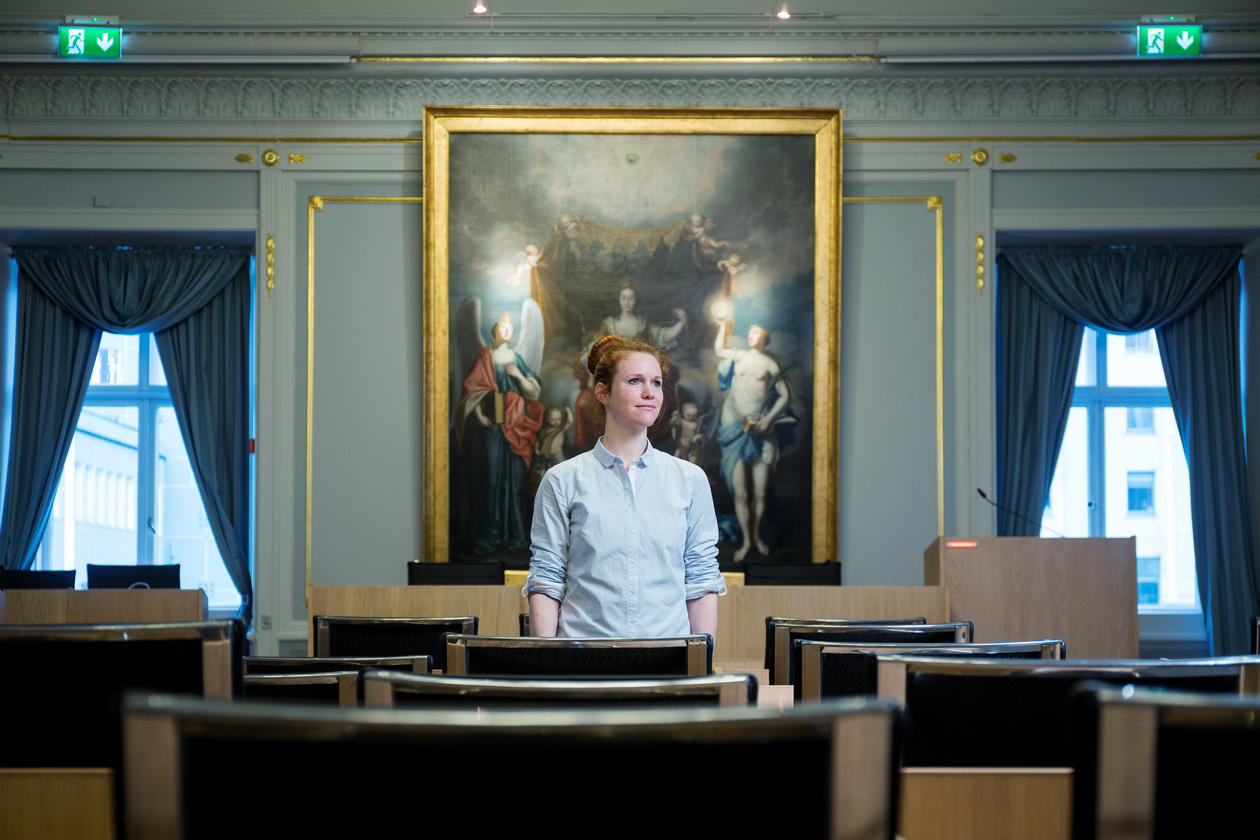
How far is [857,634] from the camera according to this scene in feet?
9.52

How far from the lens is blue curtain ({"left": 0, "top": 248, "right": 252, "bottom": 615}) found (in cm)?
852

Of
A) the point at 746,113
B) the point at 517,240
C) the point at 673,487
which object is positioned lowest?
the point at 673,487

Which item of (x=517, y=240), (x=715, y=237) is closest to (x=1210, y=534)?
(x=715, y=237)

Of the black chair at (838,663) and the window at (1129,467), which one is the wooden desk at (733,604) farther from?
the window at (1129,467)

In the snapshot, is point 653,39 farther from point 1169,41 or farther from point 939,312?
point 1169,41

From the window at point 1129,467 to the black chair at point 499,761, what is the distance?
8338mm

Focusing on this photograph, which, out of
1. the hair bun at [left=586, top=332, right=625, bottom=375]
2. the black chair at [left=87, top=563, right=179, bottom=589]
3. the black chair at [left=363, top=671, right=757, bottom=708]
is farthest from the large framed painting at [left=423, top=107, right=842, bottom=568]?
the black chair at [left=363, top=671, right=757, bottom=708]

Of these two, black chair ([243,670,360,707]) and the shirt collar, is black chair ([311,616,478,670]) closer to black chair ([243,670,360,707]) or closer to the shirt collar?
the shirt collar

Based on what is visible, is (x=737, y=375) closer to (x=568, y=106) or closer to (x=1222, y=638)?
(x=568, y=106)

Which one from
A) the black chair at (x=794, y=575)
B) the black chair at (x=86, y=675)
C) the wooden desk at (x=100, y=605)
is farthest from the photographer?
the black chair at (x=794, y=575)

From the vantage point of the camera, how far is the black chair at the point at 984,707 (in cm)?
159

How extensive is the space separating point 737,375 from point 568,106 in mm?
2036

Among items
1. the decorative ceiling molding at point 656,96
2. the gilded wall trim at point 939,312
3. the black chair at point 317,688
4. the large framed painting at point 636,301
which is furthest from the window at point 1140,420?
the black chair at point 317,688

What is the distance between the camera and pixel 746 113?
791cm
